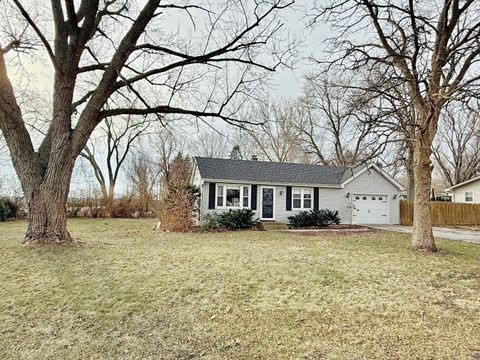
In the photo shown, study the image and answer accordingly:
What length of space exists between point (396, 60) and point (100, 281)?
955cm

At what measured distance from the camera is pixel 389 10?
29.4 feet

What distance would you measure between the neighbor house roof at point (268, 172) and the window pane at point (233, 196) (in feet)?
2.26

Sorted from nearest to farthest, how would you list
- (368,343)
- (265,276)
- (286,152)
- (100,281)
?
(368,343) → (100,281) → (265,276) → (286,152)

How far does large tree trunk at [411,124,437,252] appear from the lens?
8891 millimetres

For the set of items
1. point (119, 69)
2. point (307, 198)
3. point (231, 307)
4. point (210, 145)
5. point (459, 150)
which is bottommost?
point (231, 307)

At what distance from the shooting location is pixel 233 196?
56.0ft

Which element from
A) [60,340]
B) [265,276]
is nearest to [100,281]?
[60,340]

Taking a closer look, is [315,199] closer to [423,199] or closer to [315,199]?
[315,199]

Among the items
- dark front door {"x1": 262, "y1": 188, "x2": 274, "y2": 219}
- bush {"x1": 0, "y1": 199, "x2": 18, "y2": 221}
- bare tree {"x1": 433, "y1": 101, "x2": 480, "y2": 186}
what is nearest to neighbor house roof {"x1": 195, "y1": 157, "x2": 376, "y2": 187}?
dark front door {"x1": 262, "y1": 188, "x2": 274, "y2": 219}

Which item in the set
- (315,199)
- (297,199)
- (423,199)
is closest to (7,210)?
(297,199)

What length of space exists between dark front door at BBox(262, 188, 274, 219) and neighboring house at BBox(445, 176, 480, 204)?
57.7 ft

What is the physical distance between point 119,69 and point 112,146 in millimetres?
21548

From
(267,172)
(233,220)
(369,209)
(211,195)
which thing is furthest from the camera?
(369,209)

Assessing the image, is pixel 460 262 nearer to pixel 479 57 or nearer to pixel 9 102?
pixel 479 57
